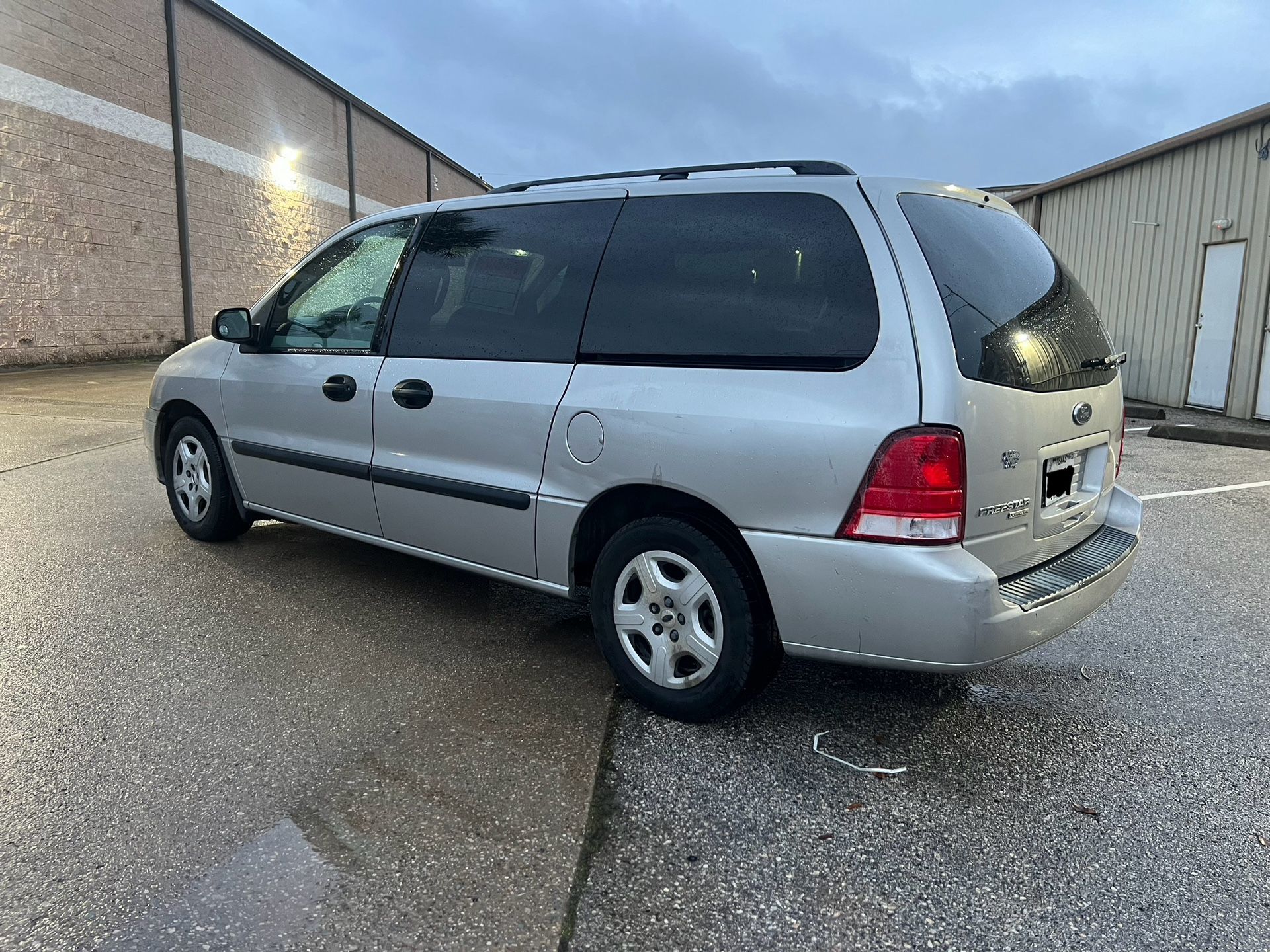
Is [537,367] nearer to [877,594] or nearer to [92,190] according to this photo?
[877,594]

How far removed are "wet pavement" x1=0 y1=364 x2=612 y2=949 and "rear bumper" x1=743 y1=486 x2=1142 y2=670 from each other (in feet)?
2.67

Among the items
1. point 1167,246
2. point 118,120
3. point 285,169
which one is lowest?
point 1167,246

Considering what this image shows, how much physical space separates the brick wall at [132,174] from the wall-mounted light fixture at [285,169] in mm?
46

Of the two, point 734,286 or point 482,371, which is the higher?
point 734,286

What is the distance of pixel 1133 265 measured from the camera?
44.0 ft

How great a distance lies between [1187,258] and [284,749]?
13298 mm

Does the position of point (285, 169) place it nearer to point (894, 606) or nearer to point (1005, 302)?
point (1005, 302)

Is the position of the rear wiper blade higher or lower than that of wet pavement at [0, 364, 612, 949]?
higher

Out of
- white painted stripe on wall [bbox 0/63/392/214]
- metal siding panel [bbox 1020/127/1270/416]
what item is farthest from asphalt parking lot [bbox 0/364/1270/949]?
white painted stripe on wall [bbox 0/63/392/214]

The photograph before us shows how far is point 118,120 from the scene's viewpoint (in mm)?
15656

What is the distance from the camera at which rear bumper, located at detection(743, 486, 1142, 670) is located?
2.51 metres

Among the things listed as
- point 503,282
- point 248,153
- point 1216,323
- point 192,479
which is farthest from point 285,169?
point 503,282

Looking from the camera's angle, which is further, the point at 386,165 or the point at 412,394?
the point at 386,165

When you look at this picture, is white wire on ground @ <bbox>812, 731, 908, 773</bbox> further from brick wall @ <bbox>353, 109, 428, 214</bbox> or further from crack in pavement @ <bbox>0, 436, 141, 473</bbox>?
brick wall @ <bbox>353, 109, 428, 214</bbox>
